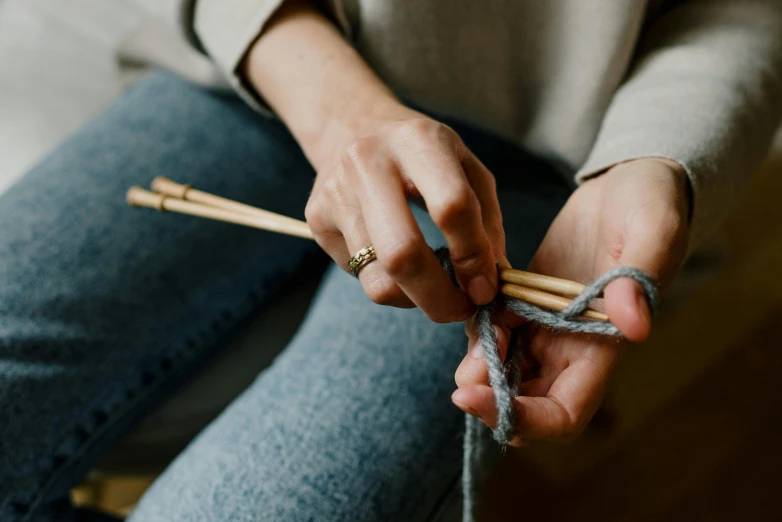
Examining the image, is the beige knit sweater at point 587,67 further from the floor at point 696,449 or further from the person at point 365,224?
the floor at point 696,449

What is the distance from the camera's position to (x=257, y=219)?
0.54 metres

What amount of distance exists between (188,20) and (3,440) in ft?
1.39

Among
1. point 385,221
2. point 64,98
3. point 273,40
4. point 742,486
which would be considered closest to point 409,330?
point 385,221

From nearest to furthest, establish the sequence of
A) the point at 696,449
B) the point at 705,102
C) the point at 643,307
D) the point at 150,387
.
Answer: the point at 643,307 < the point at 705,102 < the point at 150,387 < the point at 696,449

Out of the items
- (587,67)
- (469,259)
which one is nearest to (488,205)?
(469,259)

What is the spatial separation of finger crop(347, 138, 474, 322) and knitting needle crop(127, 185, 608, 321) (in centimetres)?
5

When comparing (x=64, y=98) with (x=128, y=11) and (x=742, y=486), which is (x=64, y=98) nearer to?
(x=128, y=11)

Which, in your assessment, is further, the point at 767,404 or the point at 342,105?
the point at 767,404

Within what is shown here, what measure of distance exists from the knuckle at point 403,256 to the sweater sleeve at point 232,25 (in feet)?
0.97

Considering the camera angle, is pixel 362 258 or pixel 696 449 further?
pixel 696 449

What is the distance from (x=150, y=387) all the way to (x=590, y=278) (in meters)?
0.44

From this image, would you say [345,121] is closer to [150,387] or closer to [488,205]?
[488,205]

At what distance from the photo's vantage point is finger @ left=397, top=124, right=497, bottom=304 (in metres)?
0.39

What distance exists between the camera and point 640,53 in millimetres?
617
